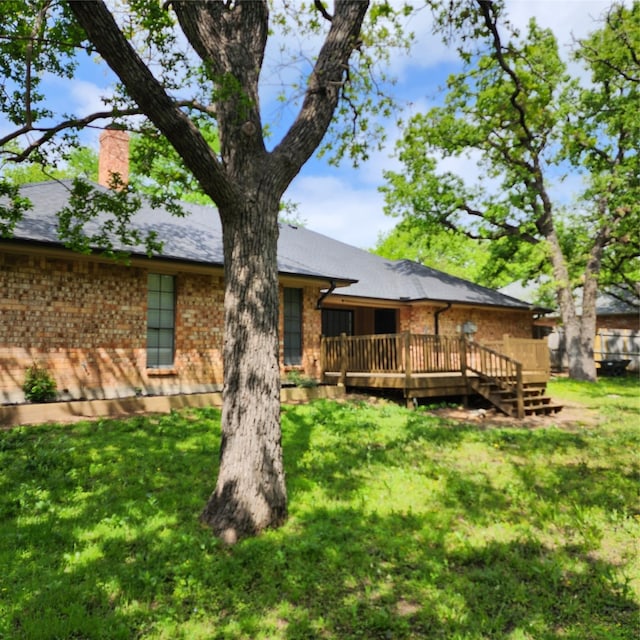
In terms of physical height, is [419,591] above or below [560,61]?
below

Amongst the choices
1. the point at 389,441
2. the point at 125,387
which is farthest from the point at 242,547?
the point at 125,387

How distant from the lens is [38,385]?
8992mm

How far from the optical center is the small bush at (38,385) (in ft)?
29.3

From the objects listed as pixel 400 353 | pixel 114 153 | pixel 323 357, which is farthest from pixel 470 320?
pixel 114 153

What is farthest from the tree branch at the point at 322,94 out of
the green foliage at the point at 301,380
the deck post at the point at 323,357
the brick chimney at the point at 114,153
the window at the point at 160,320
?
the brick chimney at the point at 114,153

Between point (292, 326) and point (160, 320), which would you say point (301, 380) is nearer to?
point (292, 326)

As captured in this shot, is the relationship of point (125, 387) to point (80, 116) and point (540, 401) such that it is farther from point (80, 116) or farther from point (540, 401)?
point (540, 401)

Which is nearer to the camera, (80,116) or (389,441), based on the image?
(80,116)

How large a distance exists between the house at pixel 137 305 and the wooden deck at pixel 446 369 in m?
1.74

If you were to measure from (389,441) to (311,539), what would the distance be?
377 centimetres

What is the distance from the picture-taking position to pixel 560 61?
19406 mm

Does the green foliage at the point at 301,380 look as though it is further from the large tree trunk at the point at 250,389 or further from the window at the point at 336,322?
the large tree trunk at the point at 250,389

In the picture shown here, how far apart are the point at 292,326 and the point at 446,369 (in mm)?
4604

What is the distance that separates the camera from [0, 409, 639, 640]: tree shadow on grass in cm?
332
